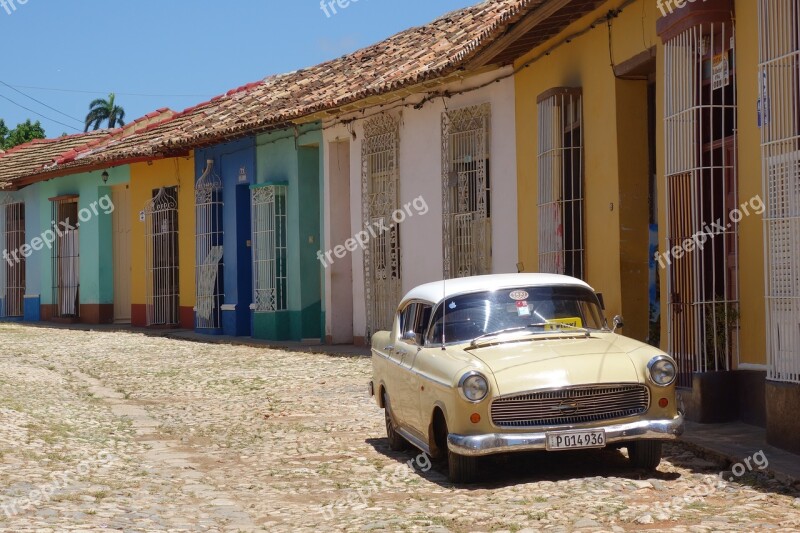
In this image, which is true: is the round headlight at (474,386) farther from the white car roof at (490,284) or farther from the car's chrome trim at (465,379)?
the white car roof at (490,284)

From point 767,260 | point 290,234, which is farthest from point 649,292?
point 290,234

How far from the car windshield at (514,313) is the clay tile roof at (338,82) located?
5.24m

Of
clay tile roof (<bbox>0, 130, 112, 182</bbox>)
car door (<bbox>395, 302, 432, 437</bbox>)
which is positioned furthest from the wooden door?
car door (<bbox>395, 302, 432, 437</bbox>)

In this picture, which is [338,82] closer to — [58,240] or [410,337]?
[58,240]

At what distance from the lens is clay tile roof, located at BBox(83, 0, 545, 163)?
53.8ft

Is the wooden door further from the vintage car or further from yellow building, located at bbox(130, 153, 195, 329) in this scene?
the vintage car

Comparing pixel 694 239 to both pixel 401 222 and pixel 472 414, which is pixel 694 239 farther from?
pixel 401 222

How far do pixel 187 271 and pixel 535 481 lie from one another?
1864 cm

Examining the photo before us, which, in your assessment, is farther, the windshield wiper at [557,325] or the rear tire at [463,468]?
the windshield wiper at [557,325]

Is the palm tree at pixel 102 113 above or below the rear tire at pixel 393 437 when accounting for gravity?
above

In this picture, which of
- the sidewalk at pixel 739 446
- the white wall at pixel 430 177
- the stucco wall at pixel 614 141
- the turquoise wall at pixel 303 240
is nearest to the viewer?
the sidewalk at pixel 739 446

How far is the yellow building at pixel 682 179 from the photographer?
27.9 feet

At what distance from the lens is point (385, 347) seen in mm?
9422

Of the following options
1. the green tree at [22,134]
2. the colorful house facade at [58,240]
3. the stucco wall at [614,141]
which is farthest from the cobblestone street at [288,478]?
the green tree at [22,134]
